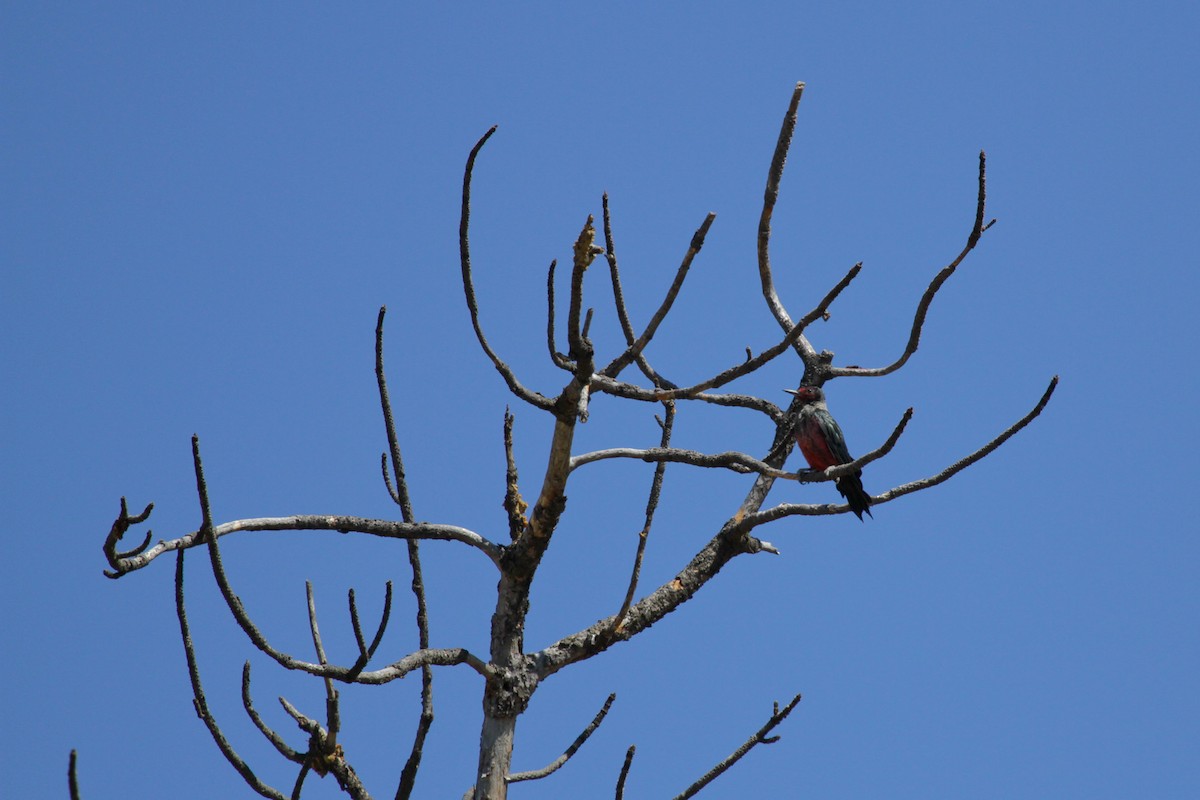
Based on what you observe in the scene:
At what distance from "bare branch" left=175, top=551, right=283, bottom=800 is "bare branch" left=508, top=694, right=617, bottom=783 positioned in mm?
978

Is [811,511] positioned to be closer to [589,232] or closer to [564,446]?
[564,446]

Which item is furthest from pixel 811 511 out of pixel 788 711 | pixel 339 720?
pixel 339 720

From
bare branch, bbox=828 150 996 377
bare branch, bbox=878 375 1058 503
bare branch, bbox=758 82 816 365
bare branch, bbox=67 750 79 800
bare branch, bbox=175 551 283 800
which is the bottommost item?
bare branch, bbox=67 750 79 800

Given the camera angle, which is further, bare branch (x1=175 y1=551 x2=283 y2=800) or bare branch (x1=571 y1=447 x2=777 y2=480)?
bare branch (x1=571 y1=447 x2=777 y2=480)

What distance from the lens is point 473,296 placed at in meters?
4.05

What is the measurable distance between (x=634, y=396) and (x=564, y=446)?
1.07ft

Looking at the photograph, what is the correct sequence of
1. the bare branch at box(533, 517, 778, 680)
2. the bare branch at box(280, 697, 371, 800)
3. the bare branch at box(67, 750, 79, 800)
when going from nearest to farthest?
the bare branch at box(67, 750, 79, 800) < the bare branch at box(280, 697, 371, 800) < the bare branch at box(533, 517, 778, 680)

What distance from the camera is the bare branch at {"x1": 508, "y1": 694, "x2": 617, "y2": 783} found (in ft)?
14.8

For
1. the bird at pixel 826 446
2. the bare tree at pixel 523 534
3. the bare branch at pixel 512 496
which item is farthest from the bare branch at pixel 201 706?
the bird at pixel 826 446

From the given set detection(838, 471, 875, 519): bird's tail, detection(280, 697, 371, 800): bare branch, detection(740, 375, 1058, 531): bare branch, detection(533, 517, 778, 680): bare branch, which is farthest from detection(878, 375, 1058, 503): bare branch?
detection(838, 471, 875, 519): bird's tail

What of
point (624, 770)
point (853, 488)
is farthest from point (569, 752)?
point (853, 488)

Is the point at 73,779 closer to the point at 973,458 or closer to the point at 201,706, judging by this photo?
the point at 201,706

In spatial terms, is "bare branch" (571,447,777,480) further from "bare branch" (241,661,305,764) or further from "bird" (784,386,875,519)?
"bird" (784,386,875,519)

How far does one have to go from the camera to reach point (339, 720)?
13.3 ft
